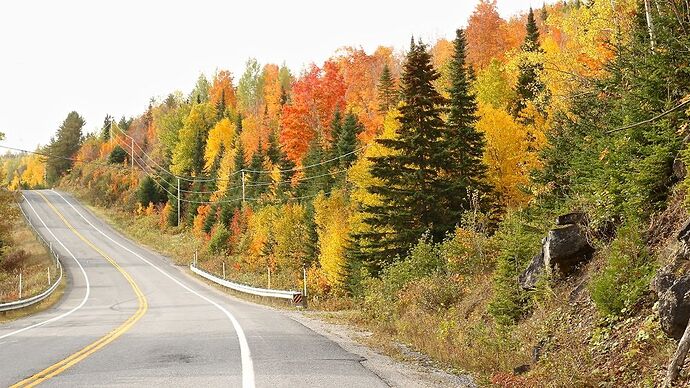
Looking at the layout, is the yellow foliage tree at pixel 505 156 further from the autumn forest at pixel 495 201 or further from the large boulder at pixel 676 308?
the large boulder at pixel 676 308

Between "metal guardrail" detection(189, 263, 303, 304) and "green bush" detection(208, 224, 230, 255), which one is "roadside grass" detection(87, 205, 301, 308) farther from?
"green bush" detection(208, 224, 230, 255)

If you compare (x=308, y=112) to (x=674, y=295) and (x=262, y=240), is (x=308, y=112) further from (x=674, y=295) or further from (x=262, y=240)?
(x=674, y=295)

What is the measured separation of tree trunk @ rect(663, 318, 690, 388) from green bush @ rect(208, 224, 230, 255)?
53.3 meters

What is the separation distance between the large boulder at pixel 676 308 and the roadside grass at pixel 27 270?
25.9m

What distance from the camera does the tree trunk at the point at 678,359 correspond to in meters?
6.02

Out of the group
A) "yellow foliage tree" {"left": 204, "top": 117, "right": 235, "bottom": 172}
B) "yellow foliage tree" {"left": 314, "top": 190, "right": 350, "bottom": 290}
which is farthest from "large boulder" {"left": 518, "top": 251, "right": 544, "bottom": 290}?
"yellow foliage tree" {"left": 204, "top": 117, "right": 235, "bottom": 172}

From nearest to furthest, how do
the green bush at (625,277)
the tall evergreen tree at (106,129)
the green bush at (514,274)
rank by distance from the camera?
the green bush at (625,277)
the green bush at (514,274)
the tall evergreen tree at (106,129)

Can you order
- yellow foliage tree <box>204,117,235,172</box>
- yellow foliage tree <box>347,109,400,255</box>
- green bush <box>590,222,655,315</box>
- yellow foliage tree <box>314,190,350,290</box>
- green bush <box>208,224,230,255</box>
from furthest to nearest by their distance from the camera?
1. yellow foliage tree <box>204,117,235,172</box>
2. green bush <box>208,224,230,255</box>
3. yellow foliage tree <box>314,190,350,290</box>
4. yellow foliage tree <box>347,109,400,255</box>
5. green bush <box>590,222,655,315</box>

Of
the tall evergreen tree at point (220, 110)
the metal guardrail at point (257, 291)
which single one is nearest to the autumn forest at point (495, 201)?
the metal guardrail at point (257, 291)

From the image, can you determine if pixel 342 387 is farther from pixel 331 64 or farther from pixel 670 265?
pixel 331 64

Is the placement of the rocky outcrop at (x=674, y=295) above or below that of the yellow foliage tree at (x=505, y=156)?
below

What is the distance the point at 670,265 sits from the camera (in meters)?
7.53

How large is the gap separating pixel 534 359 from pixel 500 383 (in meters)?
1.03

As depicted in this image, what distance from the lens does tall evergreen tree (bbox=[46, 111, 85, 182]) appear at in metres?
130
